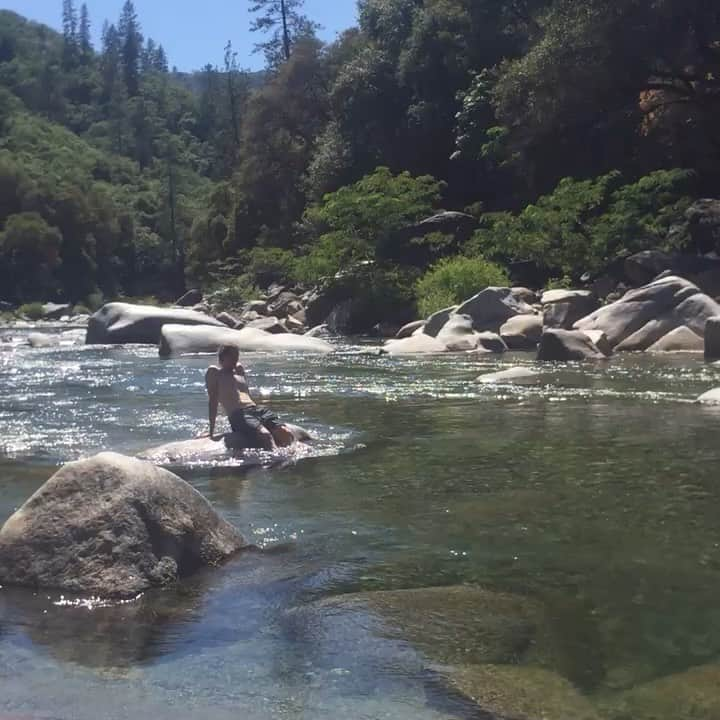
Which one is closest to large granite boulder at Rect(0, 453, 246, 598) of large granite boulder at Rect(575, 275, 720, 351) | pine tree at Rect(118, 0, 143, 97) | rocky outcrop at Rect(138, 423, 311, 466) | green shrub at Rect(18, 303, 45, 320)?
rocky outcrop at Rect(138, 423, 311, 466)

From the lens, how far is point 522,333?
20172mm

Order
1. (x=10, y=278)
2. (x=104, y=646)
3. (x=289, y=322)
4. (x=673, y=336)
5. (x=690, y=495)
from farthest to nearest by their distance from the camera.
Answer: (x=10, y=278) → (x=289, y=322) → (x=673, y=336) → (x=690, y=495) → (x=104, y=646)

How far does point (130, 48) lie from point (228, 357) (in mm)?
114252

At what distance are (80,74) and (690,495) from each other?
4709 inches

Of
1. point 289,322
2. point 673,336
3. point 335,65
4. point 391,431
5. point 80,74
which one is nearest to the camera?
point 391,431

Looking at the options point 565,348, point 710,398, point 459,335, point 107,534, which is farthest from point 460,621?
point 459,335

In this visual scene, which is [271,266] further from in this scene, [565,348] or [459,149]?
[565,348]

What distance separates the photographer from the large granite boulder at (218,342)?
69.3 ft

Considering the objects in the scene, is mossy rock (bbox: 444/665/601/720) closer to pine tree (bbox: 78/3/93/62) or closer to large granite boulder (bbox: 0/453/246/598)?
large granite boulder (bbox: 0/453/246/598)

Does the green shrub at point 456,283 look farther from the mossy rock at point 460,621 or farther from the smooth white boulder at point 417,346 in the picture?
the mossy rock at point 460,621

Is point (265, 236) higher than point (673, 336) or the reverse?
higher

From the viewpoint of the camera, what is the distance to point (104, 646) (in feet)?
14.7

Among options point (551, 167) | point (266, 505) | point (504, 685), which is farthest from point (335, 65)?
point (504, 685)

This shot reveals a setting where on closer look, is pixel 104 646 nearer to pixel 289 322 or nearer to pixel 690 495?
pixel 690 495
